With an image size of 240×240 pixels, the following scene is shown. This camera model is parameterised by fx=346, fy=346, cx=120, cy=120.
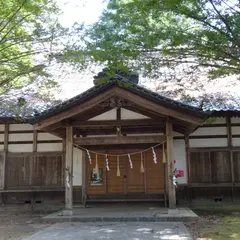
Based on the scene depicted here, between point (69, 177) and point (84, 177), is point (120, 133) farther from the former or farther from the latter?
point (84, 177)

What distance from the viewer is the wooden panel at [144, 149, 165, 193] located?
1416 centimetres

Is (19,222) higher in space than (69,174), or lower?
lower

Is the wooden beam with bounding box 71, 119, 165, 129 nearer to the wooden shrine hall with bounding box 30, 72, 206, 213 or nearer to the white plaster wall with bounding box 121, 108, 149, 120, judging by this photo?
the wooden shrine hall with bounding box 30, 72, 206, 213

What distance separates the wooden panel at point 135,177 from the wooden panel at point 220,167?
2911 millimetres

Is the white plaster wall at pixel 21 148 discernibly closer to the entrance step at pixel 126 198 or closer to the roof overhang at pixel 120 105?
the roof overhang at pixel 120 105

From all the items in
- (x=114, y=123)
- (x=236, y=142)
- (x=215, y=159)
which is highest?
(x=114, y=123)

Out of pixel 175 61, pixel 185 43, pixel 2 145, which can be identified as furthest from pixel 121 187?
pixel 185 43

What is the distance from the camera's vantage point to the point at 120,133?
12219mm

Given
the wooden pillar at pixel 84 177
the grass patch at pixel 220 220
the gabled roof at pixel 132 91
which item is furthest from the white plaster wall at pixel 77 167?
the grass patch at pixel 220 220

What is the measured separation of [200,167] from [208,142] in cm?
107

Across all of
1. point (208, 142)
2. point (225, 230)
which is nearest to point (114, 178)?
Result: point (208, 142)

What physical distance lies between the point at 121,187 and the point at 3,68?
271 inches

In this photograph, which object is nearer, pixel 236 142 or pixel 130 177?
pixel 236 142

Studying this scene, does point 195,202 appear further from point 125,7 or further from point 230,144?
point 125,7
